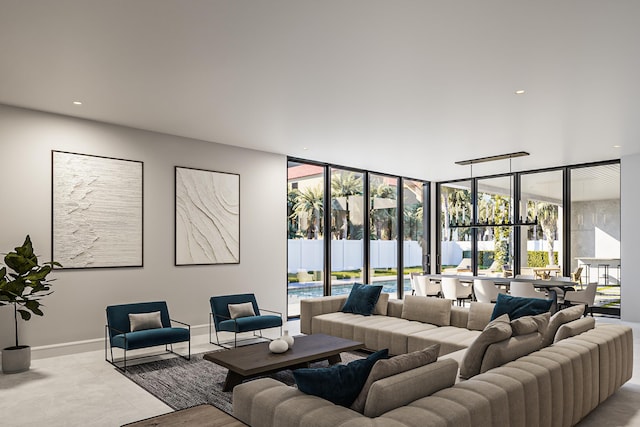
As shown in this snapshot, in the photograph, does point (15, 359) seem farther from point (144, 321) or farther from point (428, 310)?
point (428, 310)

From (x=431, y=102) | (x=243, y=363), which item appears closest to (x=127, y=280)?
(x=243, y=363)

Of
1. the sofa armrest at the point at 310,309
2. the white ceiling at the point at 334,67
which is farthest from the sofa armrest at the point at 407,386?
the sofa armrest at the point at 310,309

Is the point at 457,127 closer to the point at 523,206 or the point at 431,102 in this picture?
the point at 431,102

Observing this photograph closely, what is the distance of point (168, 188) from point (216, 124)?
49.2 inches

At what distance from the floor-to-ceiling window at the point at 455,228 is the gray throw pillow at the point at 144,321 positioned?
7.20 metres

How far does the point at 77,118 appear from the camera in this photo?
5719 mm

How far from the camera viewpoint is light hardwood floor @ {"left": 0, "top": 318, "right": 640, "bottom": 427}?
11.8 feet

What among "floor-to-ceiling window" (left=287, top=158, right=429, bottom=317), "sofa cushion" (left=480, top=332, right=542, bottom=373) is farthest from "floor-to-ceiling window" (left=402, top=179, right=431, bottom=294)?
"sofa cushion" (left=480, top=332, right=542, bottom=373)

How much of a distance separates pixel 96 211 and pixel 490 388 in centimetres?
506

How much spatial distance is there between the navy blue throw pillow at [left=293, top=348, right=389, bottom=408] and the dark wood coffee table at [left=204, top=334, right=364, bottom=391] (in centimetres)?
170

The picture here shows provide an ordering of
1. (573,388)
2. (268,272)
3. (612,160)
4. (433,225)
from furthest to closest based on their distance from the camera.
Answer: (433,225)
(612,160)
(268,272)
(573,388)

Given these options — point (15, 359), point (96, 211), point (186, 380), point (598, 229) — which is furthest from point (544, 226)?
point (15, 359)

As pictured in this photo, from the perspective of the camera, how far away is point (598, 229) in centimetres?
873

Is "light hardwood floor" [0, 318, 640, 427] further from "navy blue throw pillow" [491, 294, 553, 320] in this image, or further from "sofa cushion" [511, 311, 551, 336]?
"navy blue throw pillow" [491, 294, 553, 320]
